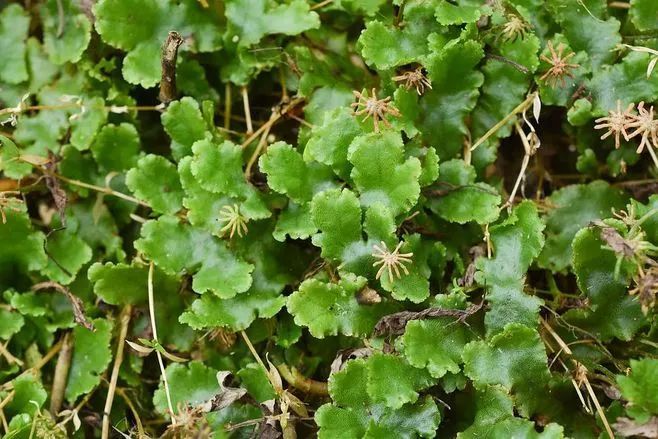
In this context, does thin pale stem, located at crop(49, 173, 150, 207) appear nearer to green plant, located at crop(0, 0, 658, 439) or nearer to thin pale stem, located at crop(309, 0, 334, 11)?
green plant, located at crop(0, 0, 658, 439)

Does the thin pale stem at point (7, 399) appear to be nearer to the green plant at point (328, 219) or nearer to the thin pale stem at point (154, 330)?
the green plant at point (328, 219)

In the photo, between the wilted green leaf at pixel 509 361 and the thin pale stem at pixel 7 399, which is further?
the thin pale stem at pixel 7 399

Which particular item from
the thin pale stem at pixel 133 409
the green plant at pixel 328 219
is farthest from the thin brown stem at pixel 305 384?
the thin pale stem at pixel 133 409

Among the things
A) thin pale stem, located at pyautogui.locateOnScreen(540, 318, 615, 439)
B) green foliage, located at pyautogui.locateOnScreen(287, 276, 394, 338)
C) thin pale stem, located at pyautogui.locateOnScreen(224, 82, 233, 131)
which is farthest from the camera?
thin pale stem, located at pyautogui.locateOnScreen(224, 82, 233, 131)

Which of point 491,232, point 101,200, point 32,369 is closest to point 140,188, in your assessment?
point 101,200

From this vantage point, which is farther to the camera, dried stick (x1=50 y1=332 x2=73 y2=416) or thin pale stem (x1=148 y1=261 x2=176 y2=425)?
dried stick (x1=50 y1=332 x2=73 y2=416)

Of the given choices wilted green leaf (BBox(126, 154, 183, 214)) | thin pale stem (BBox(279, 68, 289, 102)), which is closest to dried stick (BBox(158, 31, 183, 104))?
wilted green leaf (BBox(126, 154, 183, 214))

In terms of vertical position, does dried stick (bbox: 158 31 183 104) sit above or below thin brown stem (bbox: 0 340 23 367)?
above
